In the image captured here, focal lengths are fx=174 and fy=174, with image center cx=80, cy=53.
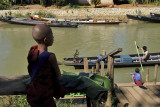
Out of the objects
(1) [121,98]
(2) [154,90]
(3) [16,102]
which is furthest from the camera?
(2) [154,90]

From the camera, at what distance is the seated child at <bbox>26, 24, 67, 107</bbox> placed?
5.41 ft

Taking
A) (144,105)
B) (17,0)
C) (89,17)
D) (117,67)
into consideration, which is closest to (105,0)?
(89,17)

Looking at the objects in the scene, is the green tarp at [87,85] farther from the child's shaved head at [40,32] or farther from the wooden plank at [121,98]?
the wooden plank at [121,98]

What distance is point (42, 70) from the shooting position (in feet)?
5.45

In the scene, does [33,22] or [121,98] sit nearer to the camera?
[121,98]

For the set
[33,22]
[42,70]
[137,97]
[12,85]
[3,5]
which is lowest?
[137,97]

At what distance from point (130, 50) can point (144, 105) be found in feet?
31.1

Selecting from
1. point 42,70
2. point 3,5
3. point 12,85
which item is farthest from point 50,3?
point 42,70

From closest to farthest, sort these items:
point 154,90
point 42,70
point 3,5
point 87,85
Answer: point 42,70 → point 87,85 → point 154,90 → point 3,5

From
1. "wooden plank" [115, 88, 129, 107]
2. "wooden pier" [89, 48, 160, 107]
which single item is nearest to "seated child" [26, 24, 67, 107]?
"wooden pier" [89, 48, 160, 107]

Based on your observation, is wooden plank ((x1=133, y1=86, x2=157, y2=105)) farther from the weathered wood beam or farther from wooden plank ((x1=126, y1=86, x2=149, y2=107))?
the weathered wood beam

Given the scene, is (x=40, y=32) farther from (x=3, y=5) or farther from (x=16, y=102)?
(x=3, y=5)

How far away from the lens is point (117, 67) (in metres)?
9.45

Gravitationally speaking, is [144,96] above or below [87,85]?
below
